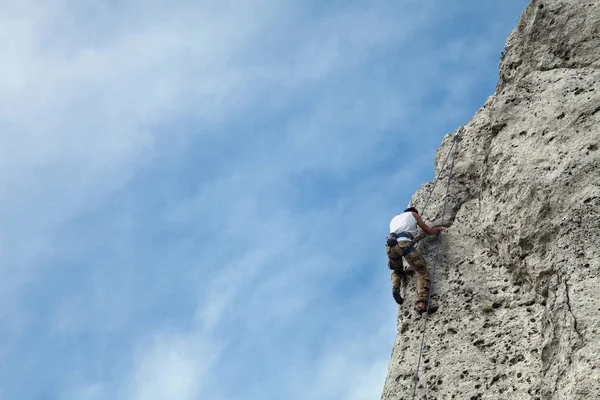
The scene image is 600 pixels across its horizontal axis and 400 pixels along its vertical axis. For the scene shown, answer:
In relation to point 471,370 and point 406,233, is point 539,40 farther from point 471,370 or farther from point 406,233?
point 471,370

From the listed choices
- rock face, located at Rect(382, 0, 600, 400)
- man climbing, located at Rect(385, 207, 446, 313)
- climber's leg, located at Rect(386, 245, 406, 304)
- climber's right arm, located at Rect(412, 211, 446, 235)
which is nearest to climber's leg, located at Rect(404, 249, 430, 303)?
man climbing, located at Rect(385, 207, 446, 313)

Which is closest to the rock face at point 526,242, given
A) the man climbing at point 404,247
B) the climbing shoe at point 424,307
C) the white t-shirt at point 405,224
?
the climbing shoe at point 424,307

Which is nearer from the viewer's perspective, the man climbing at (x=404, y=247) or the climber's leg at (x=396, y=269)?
the man climbing at (x=404, y=247)

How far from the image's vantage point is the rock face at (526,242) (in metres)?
8.83

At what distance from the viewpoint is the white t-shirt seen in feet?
39.7

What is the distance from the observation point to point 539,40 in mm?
12062

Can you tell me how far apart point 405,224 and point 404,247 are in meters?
0.43

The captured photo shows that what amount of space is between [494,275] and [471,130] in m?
3.19

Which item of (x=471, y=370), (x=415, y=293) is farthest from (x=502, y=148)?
(x=471, y=370)

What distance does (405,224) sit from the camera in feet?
39.8

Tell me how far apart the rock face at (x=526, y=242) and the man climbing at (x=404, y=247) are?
230 millimetres

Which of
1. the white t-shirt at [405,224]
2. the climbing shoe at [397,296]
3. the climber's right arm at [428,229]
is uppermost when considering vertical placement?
the white t-shirt at [405,224]

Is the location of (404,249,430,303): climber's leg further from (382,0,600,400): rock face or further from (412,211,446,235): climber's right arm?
(412,211,446,235): climber's right arm

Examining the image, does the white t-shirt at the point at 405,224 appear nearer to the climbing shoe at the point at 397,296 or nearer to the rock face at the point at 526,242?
the rock face at the point at 526,242
